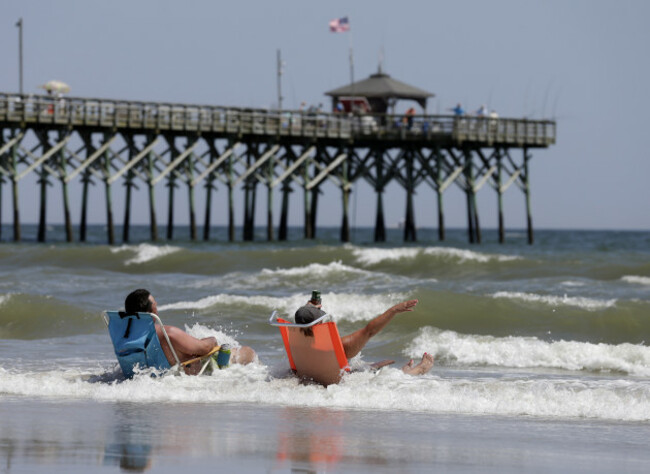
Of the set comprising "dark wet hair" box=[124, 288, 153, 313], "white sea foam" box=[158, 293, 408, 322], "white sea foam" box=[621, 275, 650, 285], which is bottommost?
"white sea foam" box=[621, 275, 650, 285]

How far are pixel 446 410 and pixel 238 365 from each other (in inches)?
93.9

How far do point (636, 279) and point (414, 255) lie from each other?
7404 millimetres

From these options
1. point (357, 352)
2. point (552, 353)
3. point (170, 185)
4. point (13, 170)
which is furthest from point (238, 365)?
point (170, 185)

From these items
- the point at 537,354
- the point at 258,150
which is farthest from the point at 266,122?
the point at 537,354

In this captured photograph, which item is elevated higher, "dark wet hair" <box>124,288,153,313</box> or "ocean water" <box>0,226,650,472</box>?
"dark wet hair" <box>124,288,153,313</box>

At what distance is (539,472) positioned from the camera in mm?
7230

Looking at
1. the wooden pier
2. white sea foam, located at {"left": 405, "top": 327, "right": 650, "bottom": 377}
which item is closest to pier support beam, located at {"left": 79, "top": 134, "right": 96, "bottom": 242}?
the wooden pier

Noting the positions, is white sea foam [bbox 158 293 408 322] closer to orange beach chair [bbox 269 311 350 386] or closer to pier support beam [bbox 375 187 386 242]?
orange beach chair [bbox 269 311 350 386]

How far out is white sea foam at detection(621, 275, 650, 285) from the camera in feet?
83.2

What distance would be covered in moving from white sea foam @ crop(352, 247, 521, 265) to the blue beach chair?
68.6ft

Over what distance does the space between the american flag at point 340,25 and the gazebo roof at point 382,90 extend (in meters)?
2.40

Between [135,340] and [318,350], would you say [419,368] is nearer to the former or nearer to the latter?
[318,350]

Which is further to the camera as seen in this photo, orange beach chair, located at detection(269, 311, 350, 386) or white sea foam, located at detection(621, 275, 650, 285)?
white sea foam, located at detection(621, 275, 650, 285)

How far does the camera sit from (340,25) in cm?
4384
